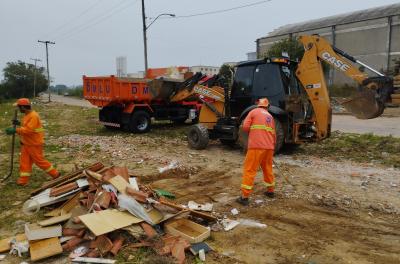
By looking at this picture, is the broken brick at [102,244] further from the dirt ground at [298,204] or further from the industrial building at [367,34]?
the industrial building at [367,34]

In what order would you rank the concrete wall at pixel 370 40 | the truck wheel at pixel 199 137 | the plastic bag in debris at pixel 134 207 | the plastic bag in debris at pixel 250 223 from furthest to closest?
the concrete wall at pixel 370 40 < the truck wheel at pixel 199 137 < the plastic bag in debris at pixel 250 223 < the plastic bag in debris at pixel 134 207

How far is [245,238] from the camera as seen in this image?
14.4 ft

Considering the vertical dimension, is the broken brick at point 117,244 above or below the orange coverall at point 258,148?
below

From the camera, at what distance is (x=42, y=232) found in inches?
166

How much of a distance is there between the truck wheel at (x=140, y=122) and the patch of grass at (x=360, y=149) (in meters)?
5.66

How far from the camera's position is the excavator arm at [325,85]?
296 inches

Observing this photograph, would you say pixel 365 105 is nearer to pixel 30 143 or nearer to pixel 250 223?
pixel 250 223

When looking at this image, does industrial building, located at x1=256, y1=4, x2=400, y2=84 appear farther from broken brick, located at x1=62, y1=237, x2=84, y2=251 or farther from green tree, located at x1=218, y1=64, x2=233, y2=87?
broken brick, located at x1=62, y1=237, x2=84, y2=251

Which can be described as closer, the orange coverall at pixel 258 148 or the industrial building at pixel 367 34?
the orange coverall at pixel 258 148

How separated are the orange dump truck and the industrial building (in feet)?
83.3

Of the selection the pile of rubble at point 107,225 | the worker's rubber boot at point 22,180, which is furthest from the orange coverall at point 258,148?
the worker's rubber boot at point 22,180

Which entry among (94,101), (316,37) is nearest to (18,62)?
(94,101)

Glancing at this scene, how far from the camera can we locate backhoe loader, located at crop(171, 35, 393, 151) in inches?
306

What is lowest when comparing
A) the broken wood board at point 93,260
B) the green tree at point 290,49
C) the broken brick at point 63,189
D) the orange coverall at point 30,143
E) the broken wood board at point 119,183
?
the broken wood board at point 93,260
